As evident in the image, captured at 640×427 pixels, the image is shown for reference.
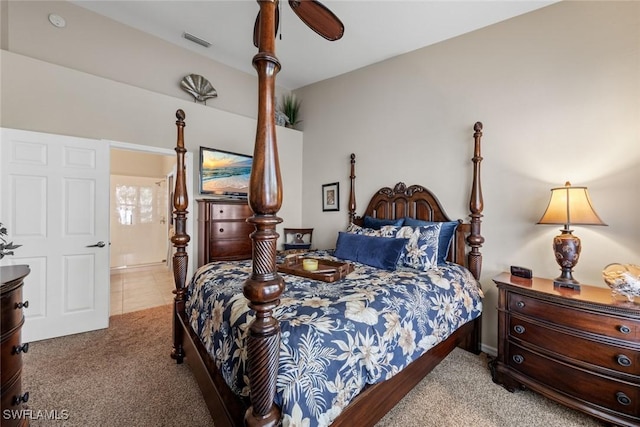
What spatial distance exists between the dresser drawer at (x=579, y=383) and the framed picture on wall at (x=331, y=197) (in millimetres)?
2623

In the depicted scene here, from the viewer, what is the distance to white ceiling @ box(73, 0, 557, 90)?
257cm

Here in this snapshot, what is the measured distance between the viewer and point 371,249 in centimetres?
248

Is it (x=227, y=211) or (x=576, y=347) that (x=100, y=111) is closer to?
(x=227, y=211)

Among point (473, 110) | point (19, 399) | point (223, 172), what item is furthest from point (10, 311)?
point (473, 110)

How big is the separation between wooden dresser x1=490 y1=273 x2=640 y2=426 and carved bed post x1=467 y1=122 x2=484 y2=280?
0.47 metres

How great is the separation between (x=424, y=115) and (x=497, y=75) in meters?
0.75

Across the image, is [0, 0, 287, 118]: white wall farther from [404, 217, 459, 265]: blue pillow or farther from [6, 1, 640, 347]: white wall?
[404, 217, 459, 265]: blue pillow

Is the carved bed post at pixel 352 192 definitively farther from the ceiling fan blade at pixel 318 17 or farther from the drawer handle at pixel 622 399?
the drawer handle at pixel 622 399

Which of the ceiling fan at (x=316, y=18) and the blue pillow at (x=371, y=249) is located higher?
the ceiling fan at (x=316, y=18)

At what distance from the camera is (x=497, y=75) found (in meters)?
2.62

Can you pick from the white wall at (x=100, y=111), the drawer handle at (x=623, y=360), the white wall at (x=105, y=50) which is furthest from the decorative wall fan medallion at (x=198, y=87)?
the drawer handle at (x=623, y=360)

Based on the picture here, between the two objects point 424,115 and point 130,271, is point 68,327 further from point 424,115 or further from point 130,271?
point 424,115

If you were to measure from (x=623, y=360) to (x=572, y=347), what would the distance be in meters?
0.22

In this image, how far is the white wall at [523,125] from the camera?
2.05m
